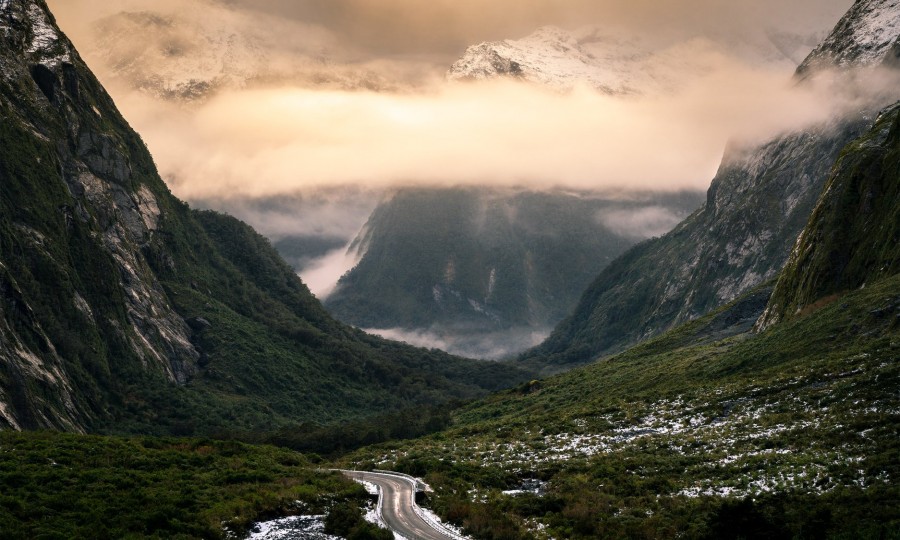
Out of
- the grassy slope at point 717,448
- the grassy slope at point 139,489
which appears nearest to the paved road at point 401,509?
the grassy slope at point 717,448

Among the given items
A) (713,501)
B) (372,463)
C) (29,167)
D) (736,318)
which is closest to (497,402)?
(736,318)

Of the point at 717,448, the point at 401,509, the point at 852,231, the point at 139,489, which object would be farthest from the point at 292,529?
the point at 852,231

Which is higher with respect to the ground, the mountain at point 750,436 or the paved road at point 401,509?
the mountain at point 750,436

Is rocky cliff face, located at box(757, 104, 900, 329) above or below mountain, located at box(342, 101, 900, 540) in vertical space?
above

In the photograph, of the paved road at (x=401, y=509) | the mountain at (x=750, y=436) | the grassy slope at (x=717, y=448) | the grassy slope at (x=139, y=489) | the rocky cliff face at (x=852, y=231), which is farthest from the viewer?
the rocky cliff face at (x=852, y=231)

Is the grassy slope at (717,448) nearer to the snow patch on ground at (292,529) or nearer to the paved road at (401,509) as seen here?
the paved road at (401,509)

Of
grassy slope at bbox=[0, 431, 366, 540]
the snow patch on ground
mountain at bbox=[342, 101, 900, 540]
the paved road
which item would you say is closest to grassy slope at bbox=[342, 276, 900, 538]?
mountain at bbox=[342, 101, 900, 540]

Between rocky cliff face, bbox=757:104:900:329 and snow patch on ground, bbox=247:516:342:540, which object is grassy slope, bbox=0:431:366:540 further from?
rocky cliff face, bbox=757:104:900:329
